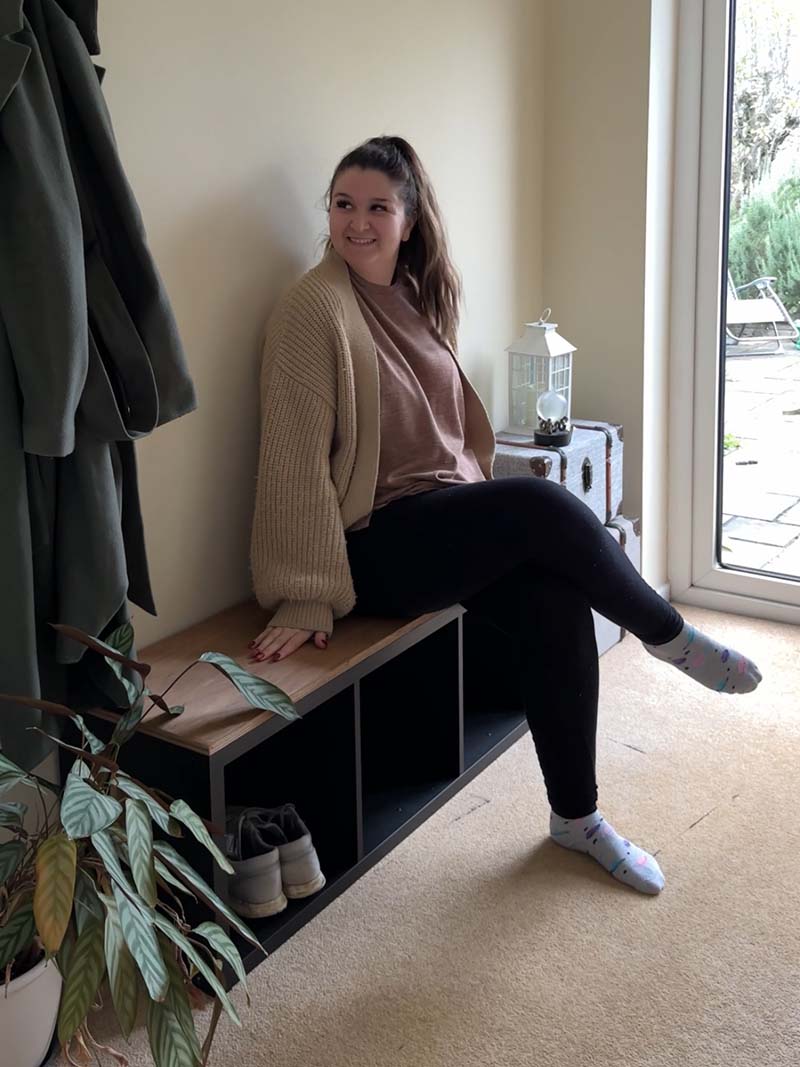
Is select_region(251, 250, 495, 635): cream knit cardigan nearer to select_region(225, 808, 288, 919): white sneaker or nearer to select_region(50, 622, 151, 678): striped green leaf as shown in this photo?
select_region(225, 808, 288, 919): white sneaker

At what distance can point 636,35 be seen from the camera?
8.98 ft

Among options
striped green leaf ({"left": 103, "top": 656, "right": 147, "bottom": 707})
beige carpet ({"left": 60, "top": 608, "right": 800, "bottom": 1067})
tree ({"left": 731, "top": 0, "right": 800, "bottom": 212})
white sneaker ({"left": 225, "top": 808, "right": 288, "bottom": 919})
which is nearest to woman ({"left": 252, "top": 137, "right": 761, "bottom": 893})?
beige carpet ({"left": 60, "top": 608, "right": 800, "bottom": 1067})

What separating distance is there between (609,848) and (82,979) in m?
1.00

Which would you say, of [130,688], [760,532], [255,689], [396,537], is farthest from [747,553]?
[130,688]

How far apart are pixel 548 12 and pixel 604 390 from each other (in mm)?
936

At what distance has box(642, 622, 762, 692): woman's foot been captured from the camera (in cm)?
209

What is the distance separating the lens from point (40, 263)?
1433 millimetres

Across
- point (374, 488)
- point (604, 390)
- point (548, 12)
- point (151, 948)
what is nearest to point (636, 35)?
point (548, 12)

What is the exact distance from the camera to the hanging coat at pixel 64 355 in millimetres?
1428

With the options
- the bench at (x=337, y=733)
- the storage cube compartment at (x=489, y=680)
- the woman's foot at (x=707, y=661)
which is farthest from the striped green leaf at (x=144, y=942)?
the storage cube compartment at (x=489, y=680)

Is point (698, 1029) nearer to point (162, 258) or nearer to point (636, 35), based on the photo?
point (162, 258)

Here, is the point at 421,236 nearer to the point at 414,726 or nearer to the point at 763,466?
the point at 414,726

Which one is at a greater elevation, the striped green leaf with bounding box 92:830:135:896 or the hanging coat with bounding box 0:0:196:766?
the hanging coat with bounding box 0:0:196:766

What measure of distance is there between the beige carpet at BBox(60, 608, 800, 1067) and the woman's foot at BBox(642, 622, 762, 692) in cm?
22
